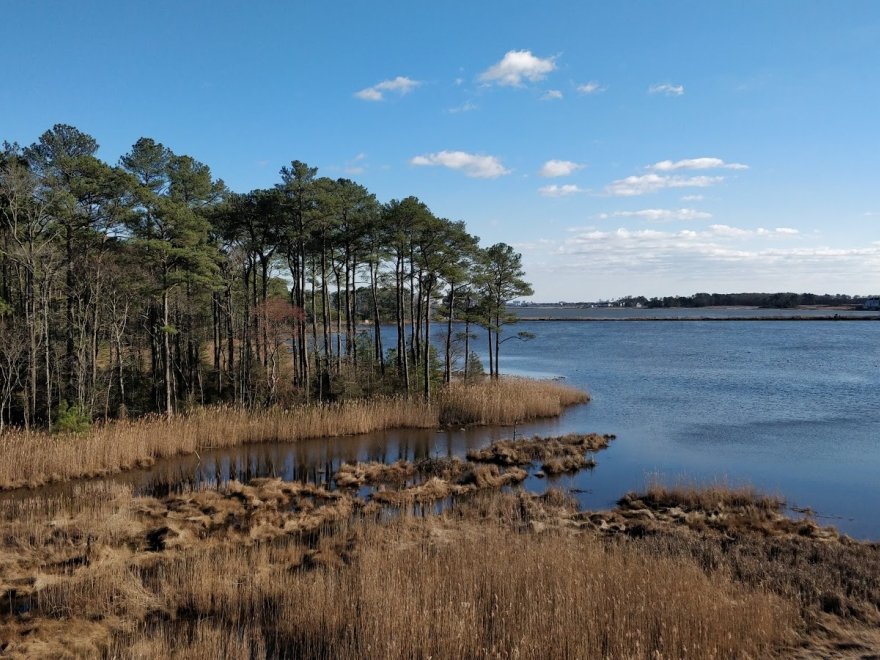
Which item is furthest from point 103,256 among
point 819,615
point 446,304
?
point 819,615

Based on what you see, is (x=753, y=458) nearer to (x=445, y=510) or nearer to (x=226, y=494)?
(x=445, y=510)

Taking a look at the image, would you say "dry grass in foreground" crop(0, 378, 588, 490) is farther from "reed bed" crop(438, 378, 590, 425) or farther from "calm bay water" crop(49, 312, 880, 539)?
"calm bay water" crop(49, 312, 880, 539)

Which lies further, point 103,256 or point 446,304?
point 446,304

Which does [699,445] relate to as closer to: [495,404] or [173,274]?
[495,404]

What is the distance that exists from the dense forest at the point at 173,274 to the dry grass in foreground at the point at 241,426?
1.45m

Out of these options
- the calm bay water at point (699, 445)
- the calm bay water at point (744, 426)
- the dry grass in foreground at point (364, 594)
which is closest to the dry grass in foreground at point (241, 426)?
the calm bay water at point (699, 445)

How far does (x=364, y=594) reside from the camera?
289 inches

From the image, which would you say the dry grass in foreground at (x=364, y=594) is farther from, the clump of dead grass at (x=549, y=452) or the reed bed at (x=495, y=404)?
the reed bed at (x=495, y=404)

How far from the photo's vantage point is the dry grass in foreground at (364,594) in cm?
625

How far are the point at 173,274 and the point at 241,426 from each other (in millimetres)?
6724

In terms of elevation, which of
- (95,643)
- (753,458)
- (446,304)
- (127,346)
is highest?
(446,304)

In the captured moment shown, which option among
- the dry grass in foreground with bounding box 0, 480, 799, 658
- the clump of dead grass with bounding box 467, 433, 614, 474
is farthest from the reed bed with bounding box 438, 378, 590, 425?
the dry grass in foreground with bounding box 0, 480, 799, 658

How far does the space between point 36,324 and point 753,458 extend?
1108 inches

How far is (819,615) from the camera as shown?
743cm
